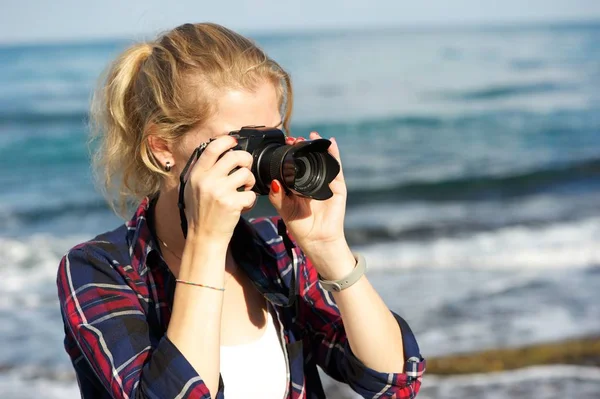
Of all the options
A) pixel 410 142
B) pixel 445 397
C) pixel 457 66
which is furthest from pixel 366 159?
pixel 457 66

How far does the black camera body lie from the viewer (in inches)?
56.2

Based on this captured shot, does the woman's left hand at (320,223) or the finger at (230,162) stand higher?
the finger at (230,162)

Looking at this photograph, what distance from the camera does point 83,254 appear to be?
1481 millimetres

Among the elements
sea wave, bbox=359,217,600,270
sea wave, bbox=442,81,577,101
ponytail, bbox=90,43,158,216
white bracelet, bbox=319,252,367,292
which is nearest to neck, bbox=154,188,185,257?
ponytail, bbox=90,43,158,216

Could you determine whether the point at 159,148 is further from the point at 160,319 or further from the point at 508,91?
the point at 508,91

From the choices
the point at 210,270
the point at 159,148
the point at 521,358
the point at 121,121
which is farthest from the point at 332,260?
the point at 521,358

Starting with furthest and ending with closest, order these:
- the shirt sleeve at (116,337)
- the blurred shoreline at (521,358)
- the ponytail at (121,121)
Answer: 1. the blurred shoreline at (521,358)
2. the ponytail at (121,121)
3. the shirt sleeve at (116,337)

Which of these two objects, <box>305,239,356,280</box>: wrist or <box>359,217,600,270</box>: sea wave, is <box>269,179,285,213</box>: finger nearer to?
<box>305,239,356,280</box>: wrist

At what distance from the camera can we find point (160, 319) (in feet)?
4.96

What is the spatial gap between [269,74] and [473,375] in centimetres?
249

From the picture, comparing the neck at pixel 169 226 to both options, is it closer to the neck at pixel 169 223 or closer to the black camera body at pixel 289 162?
the neck at pixel 169 223

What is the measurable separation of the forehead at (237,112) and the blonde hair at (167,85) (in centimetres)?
2

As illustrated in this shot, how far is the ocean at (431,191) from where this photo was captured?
420cm

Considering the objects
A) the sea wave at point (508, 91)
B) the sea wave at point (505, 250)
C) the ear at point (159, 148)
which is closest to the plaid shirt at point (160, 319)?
the ear at point (159, 148)
